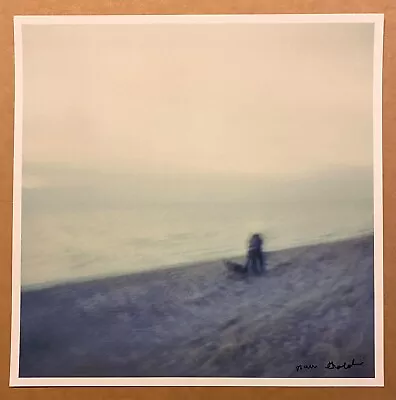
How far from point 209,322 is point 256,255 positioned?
8 cm

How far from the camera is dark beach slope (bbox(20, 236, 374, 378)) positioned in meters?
0.57

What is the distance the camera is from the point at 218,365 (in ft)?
1.88

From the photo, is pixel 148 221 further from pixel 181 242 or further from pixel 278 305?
pixel 278 305

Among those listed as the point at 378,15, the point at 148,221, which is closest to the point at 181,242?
the point at 148,221

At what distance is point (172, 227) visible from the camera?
58 centimetres

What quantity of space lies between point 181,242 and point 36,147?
18 centimetres

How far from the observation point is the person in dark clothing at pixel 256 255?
577mm

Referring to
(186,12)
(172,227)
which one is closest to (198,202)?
(172,227)

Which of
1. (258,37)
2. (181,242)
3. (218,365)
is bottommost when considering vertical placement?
(218,365)
